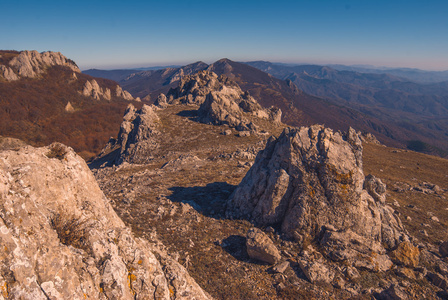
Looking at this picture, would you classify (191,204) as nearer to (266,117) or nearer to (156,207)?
(156,207)

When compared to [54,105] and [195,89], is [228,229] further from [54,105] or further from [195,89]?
[54,105]

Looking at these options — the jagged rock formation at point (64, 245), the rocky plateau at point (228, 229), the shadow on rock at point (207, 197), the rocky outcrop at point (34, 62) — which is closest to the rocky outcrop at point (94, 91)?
the rocky outcrop at point (34, 62)

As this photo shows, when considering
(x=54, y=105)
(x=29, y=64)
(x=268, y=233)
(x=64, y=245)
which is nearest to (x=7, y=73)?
(x=29, y=64)

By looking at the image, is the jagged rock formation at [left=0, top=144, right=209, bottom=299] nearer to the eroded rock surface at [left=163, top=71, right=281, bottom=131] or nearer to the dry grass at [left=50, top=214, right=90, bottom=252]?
the dry grass at [left=50, top=214, right=90, bottom=252]

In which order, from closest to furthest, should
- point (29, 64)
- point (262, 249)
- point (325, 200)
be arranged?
point (262, 249) → point (325, 200) → point (29, 64)

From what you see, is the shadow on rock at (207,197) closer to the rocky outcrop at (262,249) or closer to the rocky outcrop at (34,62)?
the rocky outcrop at (262,249)

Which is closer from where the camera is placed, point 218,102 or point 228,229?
point 228,229

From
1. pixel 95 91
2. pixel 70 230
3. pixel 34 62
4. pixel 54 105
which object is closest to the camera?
pixel 70 230
